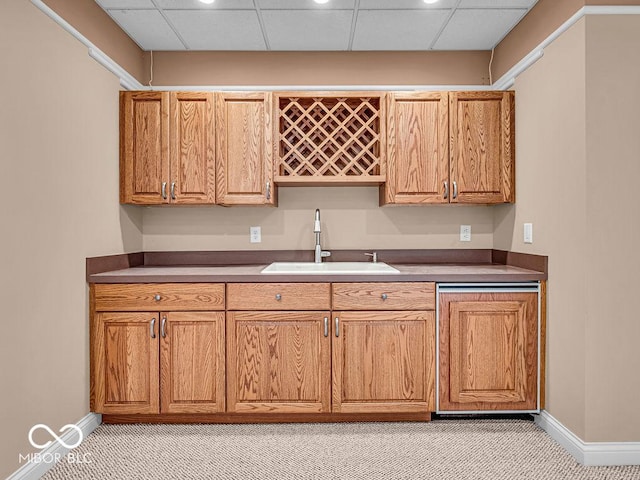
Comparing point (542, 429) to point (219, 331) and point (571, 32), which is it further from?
point (571, 32)

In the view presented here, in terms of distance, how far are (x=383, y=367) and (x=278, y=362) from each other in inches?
23.5

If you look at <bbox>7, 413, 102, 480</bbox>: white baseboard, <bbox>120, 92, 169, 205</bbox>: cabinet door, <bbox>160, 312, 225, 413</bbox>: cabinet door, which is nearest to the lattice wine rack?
<bbox>120, 92, 169, 205</bbox>: cabinet door

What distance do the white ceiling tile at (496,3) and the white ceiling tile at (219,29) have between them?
49.0 inches

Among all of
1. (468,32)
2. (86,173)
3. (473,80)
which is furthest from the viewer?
(473,80)

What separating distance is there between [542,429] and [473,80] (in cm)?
233

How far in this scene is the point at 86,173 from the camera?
240 centimetres

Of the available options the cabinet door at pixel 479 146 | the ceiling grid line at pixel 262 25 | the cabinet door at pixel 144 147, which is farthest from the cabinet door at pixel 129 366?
the cabinet door at pixel 479 146

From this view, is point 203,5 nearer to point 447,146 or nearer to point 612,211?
point 447,146

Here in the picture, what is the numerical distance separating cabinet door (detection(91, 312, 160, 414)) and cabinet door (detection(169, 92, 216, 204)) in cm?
88

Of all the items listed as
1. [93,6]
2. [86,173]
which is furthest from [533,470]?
[93,6]

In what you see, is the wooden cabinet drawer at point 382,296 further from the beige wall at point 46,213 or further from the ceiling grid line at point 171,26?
the ceiling grid line at point 171,26

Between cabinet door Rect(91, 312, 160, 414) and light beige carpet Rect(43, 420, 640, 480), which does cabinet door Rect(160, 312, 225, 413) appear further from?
light beige carpet Rect(43, 420, 640, 480)

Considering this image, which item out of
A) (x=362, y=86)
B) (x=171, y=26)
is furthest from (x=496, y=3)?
(x=171, y=26)

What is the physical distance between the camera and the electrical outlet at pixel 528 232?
2578mm
